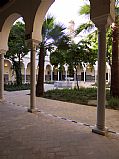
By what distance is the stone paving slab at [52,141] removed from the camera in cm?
479

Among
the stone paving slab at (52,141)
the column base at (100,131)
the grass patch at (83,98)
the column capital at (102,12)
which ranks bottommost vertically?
the stone paving slab at (52,141)

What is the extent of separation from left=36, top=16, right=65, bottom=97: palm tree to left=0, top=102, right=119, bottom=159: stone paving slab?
8.54 m

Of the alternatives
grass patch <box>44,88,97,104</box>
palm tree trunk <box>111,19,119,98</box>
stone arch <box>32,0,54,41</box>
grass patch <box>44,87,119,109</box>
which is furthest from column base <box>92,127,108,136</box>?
palm tree trunk <box>111,19,119,98</box>

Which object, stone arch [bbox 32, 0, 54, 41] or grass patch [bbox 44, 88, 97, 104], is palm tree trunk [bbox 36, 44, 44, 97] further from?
stone arch [bbox 32, 0, 54, 41]

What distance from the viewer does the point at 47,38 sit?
669 inches

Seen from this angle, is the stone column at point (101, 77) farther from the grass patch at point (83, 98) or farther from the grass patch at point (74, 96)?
the grass patch at point (74, 96)

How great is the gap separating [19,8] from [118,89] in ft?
23.5

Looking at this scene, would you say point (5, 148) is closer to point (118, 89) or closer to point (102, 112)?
point (102, 112)

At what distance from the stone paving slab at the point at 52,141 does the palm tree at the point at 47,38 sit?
8.54m

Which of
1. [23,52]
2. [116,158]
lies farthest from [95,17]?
[23,52]

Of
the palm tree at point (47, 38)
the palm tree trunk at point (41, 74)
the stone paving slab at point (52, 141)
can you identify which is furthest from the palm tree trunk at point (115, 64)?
the stone paving slab at point (52, 141)

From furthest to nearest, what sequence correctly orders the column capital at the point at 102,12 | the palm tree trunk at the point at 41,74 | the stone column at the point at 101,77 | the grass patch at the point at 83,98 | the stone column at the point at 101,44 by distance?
1. the palm tree trunk at the point at 41,74
2. the grass patch at the point at 83,98
3. the stone column at the point at 101,77
4. the stone column at the point at 101,44
5. the column capital at the point at 102,12

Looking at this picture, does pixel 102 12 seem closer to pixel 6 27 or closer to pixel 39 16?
pixel 39 16

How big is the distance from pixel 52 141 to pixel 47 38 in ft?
39.8
